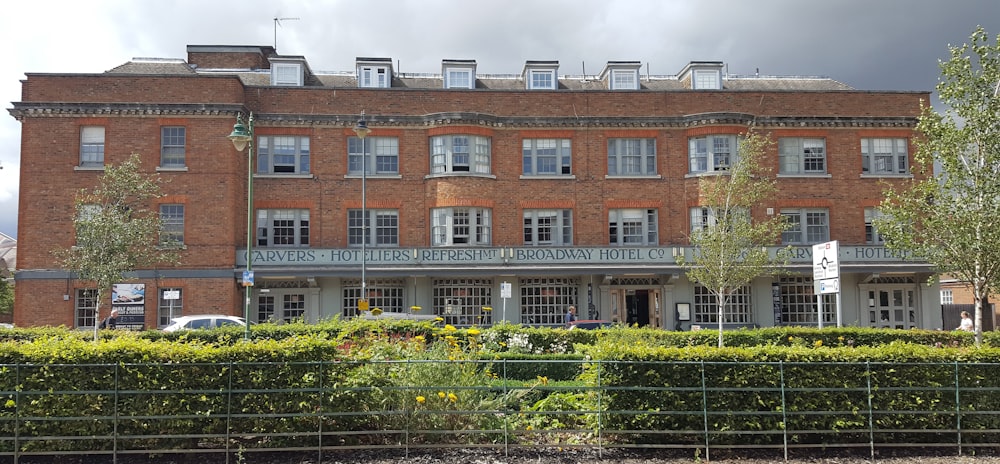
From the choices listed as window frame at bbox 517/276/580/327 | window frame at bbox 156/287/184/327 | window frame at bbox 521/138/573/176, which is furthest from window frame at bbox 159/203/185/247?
window frame at bbox 521/138/573/176

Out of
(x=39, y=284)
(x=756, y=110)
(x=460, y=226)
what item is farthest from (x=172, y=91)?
(x=756, y=110)

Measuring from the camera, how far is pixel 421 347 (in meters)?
11.6

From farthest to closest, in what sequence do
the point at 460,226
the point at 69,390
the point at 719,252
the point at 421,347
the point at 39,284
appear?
1. the point at 460,226
2. the point at 39,284
3. the point at 719,252
4. the point at 421,347
5. the point at 69,390

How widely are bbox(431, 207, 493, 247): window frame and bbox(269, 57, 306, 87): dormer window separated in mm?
8856

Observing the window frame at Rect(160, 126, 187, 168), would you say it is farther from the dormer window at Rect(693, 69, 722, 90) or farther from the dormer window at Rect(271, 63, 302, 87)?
the dormer window at Rect(693, 69, 722, 90)

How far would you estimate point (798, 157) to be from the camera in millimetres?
31844

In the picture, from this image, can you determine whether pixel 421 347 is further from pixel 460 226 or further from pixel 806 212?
pixel 806 212

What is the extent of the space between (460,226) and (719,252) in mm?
11335

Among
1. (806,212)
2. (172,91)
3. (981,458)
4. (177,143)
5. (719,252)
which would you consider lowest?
(981,458)

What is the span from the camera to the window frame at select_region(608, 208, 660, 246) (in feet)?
102

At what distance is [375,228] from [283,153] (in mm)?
4819

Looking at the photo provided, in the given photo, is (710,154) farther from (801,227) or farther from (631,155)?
(801,227)

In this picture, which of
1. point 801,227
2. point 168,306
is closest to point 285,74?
point 168,306

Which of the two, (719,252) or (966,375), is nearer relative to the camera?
(966,375)
